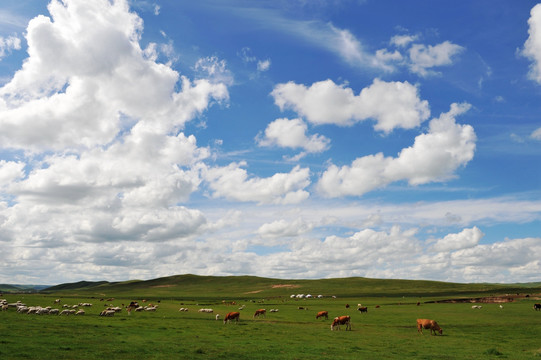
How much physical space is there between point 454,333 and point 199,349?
2942 centimetres

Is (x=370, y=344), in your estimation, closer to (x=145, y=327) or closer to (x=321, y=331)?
(x=321, y=331)

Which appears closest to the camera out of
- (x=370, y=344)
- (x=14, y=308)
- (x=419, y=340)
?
(x=370, y=344)

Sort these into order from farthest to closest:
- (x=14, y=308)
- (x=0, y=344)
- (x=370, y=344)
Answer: (x=14, y=308) → (x=370, y=344) → (x=0, y=344)

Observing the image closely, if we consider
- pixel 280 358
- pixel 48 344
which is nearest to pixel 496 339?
pixel 280 358

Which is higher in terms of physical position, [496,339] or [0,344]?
[0,344]

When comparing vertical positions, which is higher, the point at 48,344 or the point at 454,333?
the point at 48,344

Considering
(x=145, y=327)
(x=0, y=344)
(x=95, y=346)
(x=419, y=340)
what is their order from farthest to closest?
(x=145, y=327), (x=419, y=340), (x=95, y=346), (x=0, y=344)

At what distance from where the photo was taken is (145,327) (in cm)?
4031

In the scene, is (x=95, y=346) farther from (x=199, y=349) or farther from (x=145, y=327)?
(x=145, y=327)

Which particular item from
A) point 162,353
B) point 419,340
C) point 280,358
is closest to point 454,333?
point 419,340

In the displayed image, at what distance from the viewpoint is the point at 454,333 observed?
41.8 meters

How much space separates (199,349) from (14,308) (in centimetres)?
4709

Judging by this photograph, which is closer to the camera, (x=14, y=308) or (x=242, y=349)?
(x=242, y=349)

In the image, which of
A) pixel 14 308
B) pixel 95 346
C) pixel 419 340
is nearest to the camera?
pixel 95 346
